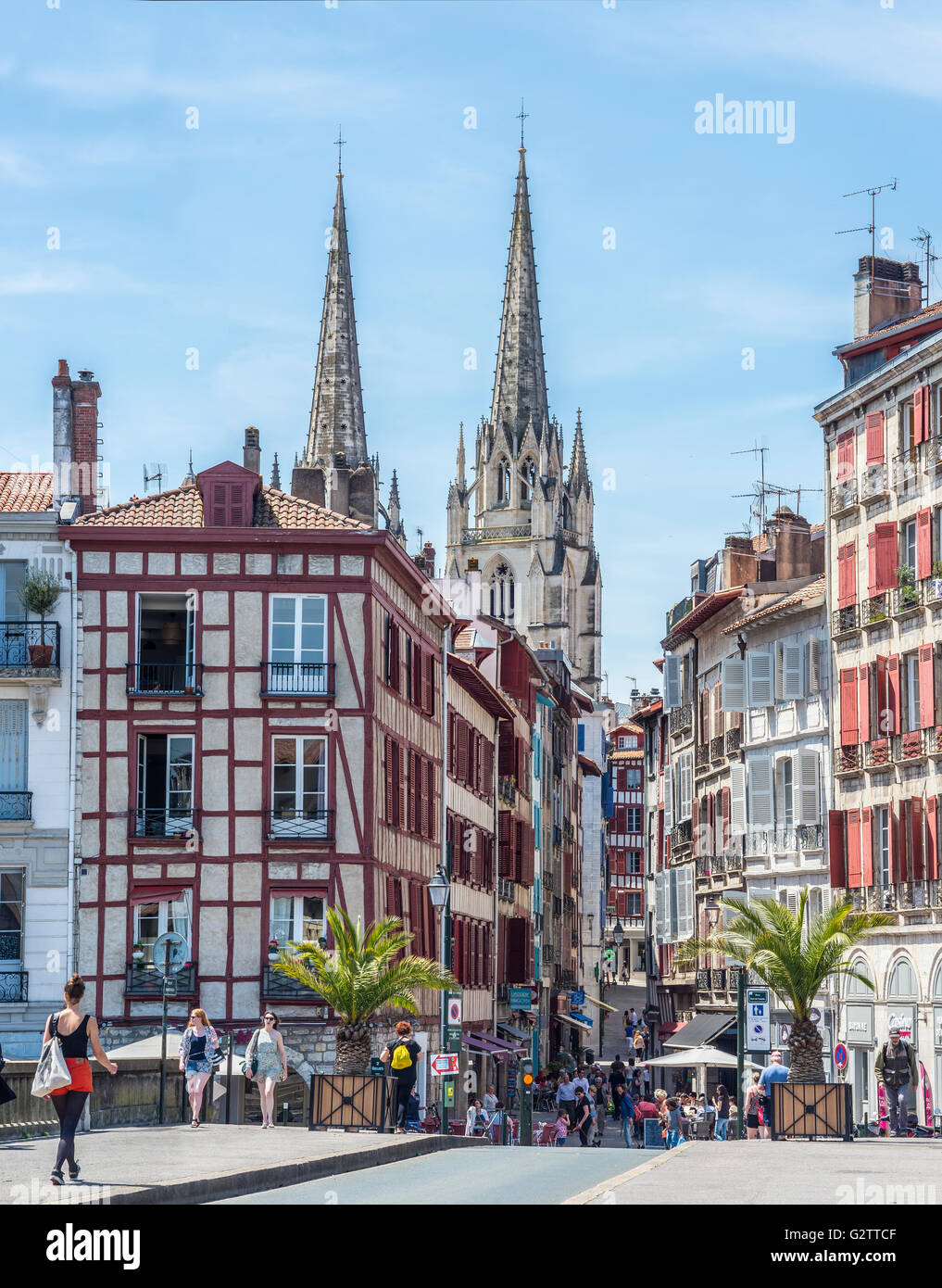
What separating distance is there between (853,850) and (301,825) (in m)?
13.4

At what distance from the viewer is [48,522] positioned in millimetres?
46469

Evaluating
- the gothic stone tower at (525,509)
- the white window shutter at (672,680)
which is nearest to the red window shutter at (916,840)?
the white window shutter at (672,680)

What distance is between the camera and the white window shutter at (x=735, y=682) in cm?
5975

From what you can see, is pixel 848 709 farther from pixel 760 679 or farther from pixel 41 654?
pixel 41 654

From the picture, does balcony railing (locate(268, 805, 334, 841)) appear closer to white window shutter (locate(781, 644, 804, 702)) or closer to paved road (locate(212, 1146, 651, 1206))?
white window shutter (locate(781, 644, 804, 702))

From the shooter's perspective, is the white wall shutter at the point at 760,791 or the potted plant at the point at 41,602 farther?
the white wall shutter at the point at 760,791

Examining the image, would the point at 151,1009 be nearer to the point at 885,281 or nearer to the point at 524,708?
the point at 885,281

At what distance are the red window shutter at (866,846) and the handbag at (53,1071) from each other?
34449mm

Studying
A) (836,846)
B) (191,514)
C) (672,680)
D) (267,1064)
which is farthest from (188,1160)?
(672,680)

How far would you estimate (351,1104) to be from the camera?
29.5m

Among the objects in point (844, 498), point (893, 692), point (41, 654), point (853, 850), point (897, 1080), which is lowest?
point (897, 1080)

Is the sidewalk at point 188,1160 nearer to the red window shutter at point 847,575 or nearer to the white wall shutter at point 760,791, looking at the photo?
the red window shutter at point 847,575

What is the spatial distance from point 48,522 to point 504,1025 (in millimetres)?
25977
